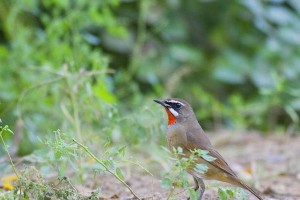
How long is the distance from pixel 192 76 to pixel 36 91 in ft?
14.1

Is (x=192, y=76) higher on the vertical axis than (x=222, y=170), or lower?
lower

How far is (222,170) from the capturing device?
519 cm

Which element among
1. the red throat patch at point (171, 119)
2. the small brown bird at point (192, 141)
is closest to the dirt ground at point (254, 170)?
the small brown bird at point (192, 141)

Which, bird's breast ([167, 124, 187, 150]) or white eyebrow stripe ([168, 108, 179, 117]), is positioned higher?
white eyebrow stripe ([168, 108, 179, 117])

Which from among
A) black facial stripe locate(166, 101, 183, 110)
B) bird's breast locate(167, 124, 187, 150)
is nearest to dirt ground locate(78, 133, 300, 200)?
bird's breast locate(167, 124, 187, 150)

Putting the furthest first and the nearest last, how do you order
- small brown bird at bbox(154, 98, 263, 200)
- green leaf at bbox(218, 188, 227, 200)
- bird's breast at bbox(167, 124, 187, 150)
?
1. bird's breast at bbox(167, 124, 187, 150)
2. small brown bird at bbox(154, 98, 263, 200)
3. green leaf at bbox(218, 188, 227, 200)

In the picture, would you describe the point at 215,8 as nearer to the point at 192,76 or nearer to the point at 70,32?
the point at 192,76

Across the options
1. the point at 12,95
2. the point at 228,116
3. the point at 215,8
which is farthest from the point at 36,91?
the point at 215,8

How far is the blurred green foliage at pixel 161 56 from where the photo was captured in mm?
7512

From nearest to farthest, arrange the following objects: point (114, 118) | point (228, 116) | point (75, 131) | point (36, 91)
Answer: point (114, 118) → point (75, 131) → point (36, 91) → point (228, 116)

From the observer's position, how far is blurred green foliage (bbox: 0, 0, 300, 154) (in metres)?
7.51

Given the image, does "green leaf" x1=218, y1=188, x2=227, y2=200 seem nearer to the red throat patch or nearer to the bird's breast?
the bird's breast

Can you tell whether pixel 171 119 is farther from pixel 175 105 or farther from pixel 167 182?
pixel 167 182

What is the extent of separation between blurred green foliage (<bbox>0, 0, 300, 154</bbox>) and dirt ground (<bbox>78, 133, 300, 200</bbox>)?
0.31 m
